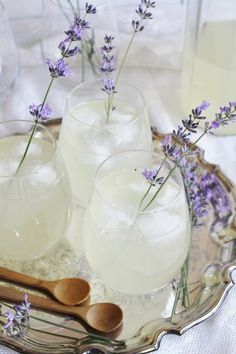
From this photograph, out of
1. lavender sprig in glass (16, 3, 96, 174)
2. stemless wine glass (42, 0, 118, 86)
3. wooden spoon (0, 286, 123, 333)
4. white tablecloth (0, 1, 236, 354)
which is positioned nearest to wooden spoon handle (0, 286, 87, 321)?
wooden spoon (0, 286, 123, 333)

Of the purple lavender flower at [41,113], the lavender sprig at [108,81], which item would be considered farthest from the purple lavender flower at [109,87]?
the purple lavender flower at [41,113]

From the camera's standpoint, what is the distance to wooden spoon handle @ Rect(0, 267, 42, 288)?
603 millimetres

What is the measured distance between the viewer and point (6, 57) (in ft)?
2.86

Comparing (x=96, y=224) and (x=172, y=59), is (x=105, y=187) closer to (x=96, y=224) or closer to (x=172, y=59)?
(x=96, y=224)

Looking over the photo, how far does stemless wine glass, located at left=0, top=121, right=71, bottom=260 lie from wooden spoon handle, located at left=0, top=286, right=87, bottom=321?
5 cm

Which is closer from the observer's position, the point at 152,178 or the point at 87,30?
the point at 152,178

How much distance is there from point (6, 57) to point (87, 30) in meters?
0.11

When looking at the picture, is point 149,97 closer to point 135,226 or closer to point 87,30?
point 87,30

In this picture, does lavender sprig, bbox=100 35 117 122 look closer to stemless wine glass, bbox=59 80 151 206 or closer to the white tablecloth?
stemless wine glass, bbox=59 80 151 206

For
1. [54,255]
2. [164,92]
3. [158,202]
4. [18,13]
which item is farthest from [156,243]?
[18,13]

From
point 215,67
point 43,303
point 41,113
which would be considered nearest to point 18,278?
point 43,303

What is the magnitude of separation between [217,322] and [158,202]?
0.43ft

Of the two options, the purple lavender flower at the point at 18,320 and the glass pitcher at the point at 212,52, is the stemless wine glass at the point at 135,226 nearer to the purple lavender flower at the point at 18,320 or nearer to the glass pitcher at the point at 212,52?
the purple lavender flower at the point at 18,320

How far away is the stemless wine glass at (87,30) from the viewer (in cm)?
84
